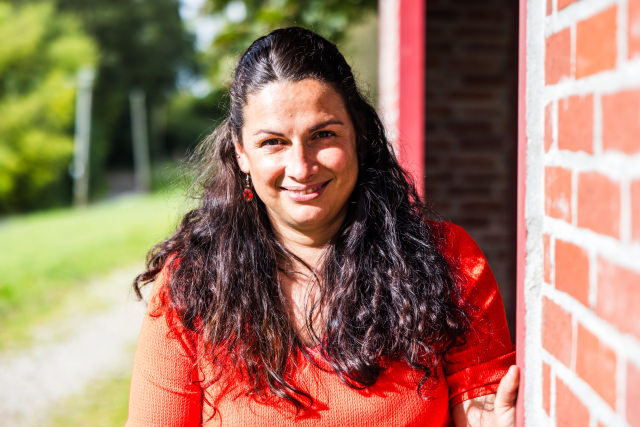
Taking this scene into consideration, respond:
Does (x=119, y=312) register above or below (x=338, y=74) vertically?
below

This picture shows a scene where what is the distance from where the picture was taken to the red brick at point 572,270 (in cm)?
100

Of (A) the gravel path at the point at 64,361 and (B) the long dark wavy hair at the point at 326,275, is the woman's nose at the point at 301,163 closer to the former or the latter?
(B) the long dark wavy hair at the point at 326,275

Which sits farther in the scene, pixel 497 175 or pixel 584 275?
pixel 497 175

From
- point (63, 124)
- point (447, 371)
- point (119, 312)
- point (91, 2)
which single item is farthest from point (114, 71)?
point (447, 371)

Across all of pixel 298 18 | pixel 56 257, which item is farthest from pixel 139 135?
pixel 298 18

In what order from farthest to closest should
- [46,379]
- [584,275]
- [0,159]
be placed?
[0,159] < [46,379] < [584,275]

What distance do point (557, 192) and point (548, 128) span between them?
0.13 meters

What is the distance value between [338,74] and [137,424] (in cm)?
113

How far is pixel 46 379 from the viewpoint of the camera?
641cm

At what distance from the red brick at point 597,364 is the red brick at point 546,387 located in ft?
0.55

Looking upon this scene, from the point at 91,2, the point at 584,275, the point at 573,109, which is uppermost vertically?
the point at 91,2

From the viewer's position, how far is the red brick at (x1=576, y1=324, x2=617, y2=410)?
90cm

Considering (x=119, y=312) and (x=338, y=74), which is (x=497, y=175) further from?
(x=119, y=312)

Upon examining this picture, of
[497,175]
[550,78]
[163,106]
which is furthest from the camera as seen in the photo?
[163,106]
